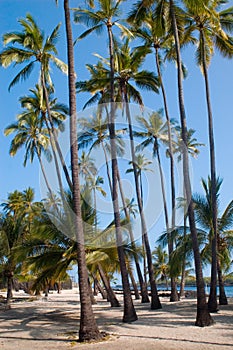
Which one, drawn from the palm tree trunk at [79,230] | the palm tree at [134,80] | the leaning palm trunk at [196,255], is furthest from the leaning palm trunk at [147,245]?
the palm tree trunk at [79,230]

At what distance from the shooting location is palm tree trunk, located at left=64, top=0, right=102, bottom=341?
11.3 meters

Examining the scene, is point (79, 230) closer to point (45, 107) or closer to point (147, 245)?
point (147, 245)

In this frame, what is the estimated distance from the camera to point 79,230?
479 inches

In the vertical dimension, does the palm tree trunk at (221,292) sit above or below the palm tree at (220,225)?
below

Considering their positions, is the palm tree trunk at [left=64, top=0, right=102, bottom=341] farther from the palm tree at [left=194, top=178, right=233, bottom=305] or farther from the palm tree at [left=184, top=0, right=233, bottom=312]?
the palm tree at [left=194, top=178, right=233, bottom=305]

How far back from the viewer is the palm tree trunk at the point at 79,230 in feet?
37.2

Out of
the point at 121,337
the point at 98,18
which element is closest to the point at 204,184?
the point at 98,18

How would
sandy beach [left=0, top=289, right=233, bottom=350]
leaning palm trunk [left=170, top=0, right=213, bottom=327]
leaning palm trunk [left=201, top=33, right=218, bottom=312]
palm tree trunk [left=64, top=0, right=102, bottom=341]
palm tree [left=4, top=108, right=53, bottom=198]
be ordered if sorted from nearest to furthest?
sandy beach [left=0, top=289, right=233, bottom=350] < palm tree trunk [left=64, top=0, right=102, bottom=341] < leaning palm trunk [left=170, top=0, right=213, bottom=327] < leaning palm trunk [left=201, top=33, right=218, bottom=312] < palm tree [left=4, top=108, right=53, bottom=198]

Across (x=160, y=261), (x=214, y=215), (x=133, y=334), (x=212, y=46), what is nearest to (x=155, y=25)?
(x=212, y=46)

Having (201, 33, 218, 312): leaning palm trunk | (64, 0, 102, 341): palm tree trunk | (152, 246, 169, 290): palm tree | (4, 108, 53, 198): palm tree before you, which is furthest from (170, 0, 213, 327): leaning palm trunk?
(152, 246, 169, 290): palm tree

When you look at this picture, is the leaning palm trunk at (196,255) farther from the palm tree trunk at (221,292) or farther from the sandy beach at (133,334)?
the palm tree trunk at (221,292)

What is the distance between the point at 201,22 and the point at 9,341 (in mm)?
15721

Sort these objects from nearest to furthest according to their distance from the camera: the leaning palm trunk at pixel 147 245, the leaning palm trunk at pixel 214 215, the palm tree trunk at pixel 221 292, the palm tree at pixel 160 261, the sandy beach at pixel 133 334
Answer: the sandy beach at pixel 133 334 < the leaning palm trunk at pixel 214 215 < the leaning palm trunk at pixel 147 245 < the palm tree trunk at pixel 221 292 < the palm tree at pixel 160 261

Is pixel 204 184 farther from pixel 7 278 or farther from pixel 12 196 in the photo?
pixel 12 196
